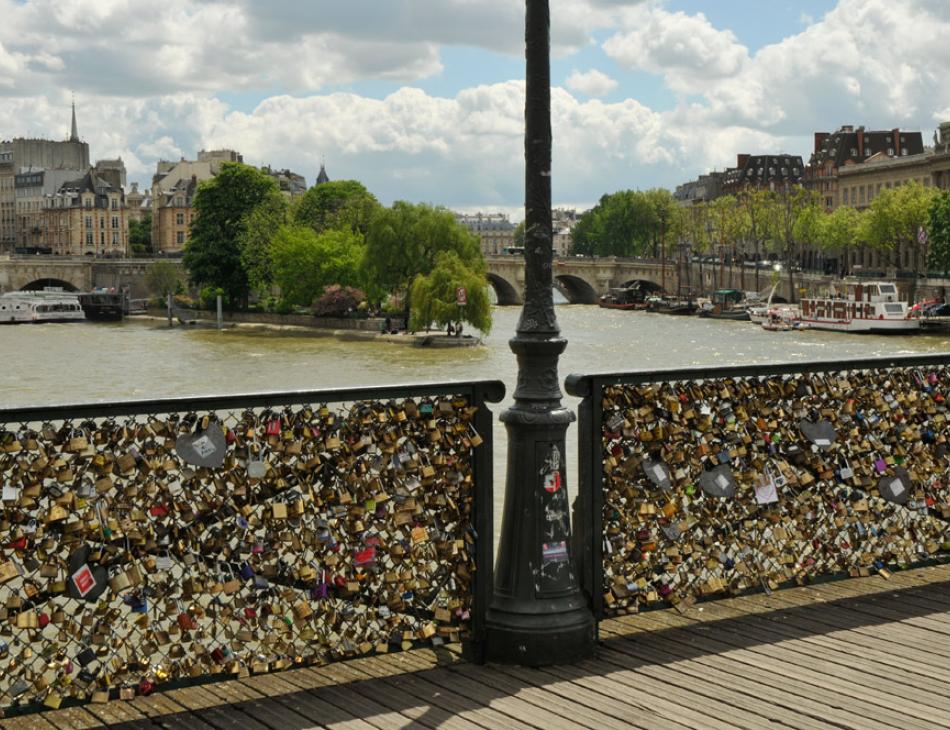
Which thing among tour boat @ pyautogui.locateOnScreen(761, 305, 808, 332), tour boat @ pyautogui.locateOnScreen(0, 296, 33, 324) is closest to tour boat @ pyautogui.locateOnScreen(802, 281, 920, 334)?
tour boat @ pyautogui.locateOnScreen(761, 305, 808, 332)

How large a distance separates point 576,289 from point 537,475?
A: 11250cm

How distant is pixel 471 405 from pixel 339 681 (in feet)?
4.16

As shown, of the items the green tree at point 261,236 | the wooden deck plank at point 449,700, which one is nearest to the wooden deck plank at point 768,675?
the wooden deck plank at point 449,700

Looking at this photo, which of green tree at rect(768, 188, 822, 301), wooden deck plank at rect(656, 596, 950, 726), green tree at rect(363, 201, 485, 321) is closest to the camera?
wooden deck plank at rect(656, 596, 950, 726)

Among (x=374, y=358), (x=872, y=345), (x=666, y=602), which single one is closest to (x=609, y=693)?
(x=666, y=602)

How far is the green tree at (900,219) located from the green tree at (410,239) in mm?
29852

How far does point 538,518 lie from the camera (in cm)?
596

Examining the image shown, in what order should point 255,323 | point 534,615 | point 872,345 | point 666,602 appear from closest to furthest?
point 534,615 < point 666,602 < point 872,345 < point 255,323

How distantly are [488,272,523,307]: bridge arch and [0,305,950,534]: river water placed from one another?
2302cm

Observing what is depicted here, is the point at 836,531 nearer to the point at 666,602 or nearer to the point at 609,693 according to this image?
the point at 666,602

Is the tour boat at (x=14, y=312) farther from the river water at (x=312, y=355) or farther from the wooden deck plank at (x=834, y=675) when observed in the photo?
the wooden deck plank at (x=834, y=675)

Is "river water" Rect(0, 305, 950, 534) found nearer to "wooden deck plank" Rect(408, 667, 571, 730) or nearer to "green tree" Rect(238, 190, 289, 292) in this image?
"green tree" Rect(238, 190, 289, 292)

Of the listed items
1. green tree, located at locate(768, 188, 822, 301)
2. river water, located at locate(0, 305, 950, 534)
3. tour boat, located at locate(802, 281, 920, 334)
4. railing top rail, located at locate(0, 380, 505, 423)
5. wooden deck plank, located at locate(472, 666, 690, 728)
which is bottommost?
river water, located at locate(0, 305, 950, 534)

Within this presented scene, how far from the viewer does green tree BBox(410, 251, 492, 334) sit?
A: 5862 cm
